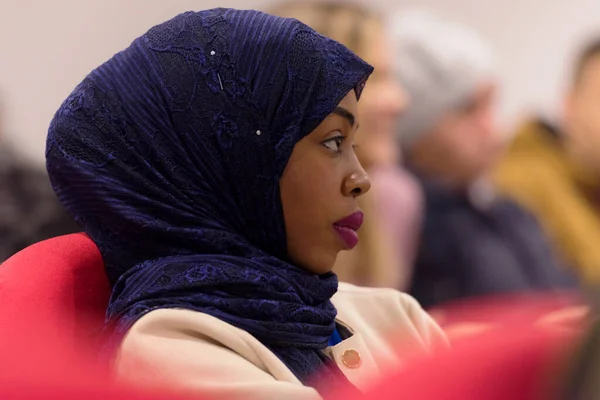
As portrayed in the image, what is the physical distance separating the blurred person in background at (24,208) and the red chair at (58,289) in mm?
550

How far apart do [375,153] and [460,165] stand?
71cm

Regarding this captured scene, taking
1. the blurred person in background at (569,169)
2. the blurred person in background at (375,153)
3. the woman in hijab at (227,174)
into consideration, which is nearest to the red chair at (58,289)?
the woman in hijab at (227,174)

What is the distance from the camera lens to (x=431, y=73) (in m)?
2.70

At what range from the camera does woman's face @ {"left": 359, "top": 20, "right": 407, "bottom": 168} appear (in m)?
1.99

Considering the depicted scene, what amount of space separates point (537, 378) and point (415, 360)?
156 mm

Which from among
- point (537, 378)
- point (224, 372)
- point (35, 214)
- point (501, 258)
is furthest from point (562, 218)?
point (537, 378)

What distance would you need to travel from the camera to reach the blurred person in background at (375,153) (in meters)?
1.91

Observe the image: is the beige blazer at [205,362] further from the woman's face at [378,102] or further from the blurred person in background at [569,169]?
the blurred person in background at [569,169]

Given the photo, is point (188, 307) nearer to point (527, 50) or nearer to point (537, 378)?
point (537, 378)

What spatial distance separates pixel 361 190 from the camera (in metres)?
0.96

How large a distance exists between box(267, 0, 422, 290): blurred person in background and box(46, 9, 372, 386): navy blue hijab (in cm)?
82

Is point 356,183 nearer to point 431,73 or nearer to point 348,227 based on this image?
point 348,227

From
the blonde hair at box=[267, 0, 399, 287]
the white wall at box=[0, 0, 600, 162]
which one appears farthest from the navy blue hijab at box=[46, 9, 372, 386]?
the blonde hair at box=[267, 0, 399, 287]

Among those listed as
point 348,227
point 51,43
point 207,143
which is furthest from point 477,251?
point 207,143
